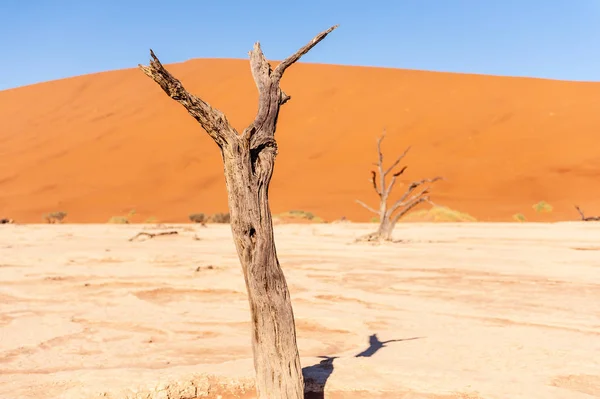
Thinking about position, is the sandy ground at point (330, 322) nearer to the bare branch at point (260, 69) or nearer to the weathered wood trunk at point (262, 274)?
the weathered wood trunk at point (262, 274)

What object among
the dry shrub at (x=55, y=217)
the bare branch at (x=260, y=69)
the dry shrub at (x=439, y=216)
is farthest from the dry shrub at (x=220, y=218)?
the bare branch at (x=260, y=69)

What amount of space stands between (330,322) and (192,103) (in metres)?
4.09

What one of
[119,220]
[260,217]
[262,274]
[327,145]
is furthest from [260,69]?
[327,145]

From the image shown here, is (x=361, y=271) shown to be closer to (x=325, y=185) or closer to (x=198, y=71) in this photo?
(x=325, y=185)

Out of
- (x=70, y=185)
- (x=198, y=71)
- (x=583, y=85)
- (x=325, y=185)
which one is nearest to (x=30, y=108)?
(x=198, y=71)

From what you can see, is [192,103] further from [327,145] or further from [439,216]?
[327,145]

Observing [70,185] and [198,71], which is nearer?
[70,185]

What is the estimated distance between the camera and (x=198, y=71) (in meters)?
63.5

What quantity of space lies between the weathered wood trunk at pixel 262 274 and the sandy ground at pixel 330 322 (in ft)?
1.92

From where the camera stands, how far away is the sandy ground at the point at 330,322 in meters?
4.53

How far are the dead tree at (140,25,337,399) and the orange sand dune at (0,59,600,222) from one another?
2374 centimetres

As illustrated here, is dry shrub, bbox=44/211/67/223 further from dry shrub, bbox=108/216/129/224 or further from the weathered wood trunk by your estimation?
the weathered wood trunk

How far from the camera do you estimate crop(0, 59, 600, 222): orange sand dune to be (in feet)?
102

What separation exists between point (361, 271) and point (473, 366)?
581 cm
